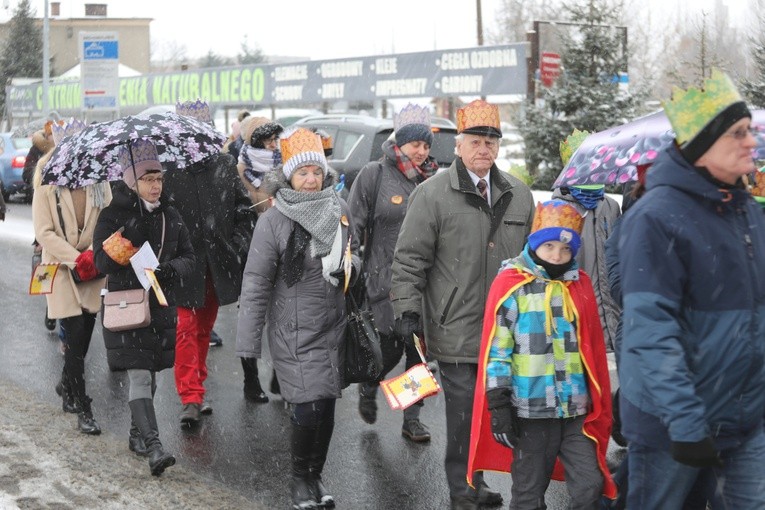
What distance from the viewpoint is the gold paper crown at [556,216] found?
4660 mm

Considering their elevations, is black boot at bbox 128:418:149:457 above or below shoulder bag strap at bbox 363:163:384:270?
below

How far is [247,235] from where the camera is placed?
305 inches

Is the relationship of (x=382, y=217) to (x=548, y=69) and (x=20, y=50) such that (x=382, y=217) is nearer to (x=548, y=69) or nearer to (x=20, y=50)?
(x=548, y=69)

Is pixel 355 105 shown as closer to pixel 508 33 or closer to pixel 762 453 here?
pixel 508 33

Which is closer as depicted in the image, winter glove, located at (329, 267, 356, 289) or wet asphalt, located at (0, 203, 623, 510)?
winter glove, located at (329, 267, 356, 289)

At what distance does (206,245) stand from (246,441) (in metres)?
1.49

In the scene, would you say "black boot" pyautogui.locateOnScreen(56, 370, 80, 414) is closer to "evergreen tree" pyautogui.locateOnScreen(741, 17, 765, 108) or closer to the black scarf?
the black scarf

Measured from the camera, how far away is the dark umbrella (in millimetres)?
5328

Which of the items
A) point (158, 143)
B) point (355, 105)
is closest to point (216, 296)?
point (158, 143)

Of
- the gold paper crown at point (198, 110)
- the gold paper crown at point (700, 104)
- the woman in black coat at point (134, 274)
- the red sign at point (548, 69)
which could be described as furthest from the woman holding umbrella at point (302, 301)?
the red sign at point (548, 69)

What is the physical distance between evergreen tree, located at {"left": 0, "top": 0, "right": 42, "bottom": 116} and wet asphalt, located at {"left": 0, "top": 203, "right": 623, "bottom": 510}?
52634mm

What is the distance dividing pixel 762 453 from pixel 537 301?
130 centimetres

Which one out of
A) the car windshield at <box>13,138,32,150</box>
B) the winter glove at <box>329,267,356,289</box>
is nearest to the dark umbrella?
the winter glove at <box>329,267,356,289</box>

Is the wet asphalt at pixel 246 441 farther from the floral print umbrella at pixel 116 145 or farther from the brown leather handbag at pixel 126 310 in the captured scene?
the floral print umbrella at pixel 116 145
